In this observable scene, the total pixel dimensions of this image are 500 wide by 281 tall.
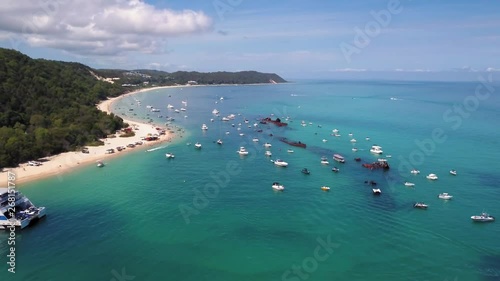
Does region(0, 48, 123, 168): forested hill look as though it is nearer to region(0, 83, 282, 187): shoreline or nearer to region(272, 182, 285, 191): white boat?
region(0, 83, 282, 187): shoreline

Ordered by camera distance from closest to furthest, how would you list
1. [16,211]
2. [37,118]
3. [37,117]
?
1. [16,211]
2. [37,118]
3. [37,117]

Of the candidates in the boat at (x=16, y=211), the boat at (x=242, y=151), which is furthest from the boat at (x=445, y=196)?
the boat at (x=16, y=211)

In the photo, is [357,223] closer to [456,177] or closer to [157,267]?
[157,267]

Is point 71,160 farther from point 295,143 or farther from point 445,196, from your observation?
point 445,196

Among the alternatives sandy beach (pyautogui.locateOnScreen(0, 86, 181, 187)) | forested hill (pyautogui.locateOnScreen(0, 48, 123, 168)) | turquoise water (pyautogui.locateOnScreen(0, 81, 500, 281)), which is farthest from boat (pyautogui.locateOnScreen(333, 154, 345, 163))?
Answer: forested hill (pyautogui.locateOnScreen(0, 48, 123, 168))

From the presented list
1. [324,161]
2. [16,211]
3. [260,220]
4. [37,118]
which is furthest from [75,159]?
[324,161]
